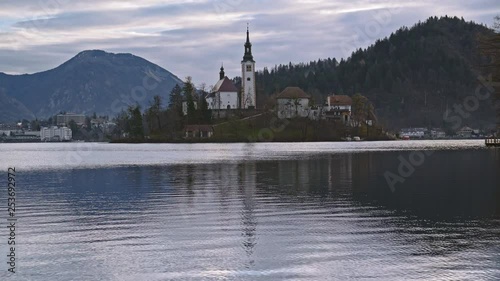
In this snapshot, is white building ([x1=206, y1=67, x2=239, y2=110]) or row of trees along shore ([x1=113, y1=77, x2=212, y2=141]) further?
white building ([x1=206, y1=67, x2=239, y2=110])

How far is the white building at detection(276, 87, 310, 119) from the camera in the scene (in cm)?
19000

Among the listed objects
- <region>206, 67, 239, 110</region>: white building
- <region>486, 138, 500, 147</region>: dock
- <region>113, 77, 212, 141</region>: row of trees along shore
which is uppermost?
<region>206, 67, 239, 110</region>: white building

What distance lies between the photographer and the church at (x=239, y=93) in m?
190

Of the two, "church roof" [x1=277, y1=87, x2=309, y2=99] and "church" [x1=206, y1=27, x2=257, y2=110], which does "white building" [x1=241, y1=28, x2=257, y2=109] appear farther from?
"church roof" [x1=277, y1=87, x2=309, y2=99]

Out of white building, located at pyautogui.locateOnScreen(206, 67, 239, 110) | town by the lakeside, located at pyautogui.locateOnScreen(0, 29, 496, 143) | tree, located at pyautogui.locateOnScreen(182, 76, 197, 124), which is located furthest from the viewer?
white building, located at pyautogui.locateOnScreen(206, 67, 239, 110)

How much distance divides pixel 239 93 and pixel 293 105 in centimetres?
1705

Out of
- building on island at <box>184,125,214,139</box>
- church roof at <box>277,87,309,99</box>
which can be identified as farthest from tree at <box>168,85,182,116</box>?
church roof at <box>277,87,309,99</box>

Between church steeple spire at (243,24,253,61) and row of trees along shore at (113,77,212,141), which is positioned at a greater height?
church steeple spire at (243,24,253,61)

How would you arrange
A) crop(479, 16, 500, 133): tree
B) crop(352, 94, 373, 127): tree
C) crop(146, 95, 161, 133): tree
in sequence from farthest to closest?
crop(352, 94, 373, 127): tree, crop(146, 95, 161, 133): tree, crop(479, 16, 500, 133): tree

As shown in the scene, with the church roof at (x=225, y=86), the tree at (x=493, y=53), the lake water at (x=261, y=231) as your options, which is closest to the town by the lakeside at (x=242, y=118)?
the church roof at (x=225, y=86)

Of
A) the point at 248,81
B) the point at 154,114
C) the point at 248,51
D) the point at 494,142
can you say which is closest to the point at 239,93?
the point at 248,81

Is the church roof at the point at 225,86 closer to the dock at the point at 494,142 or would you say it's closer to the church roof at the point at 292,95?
the church roof at the point at 292,95

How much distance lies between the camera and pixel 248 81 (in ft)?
632

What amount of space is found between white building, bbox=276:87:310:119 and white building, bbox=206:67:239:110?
44.1 ft
